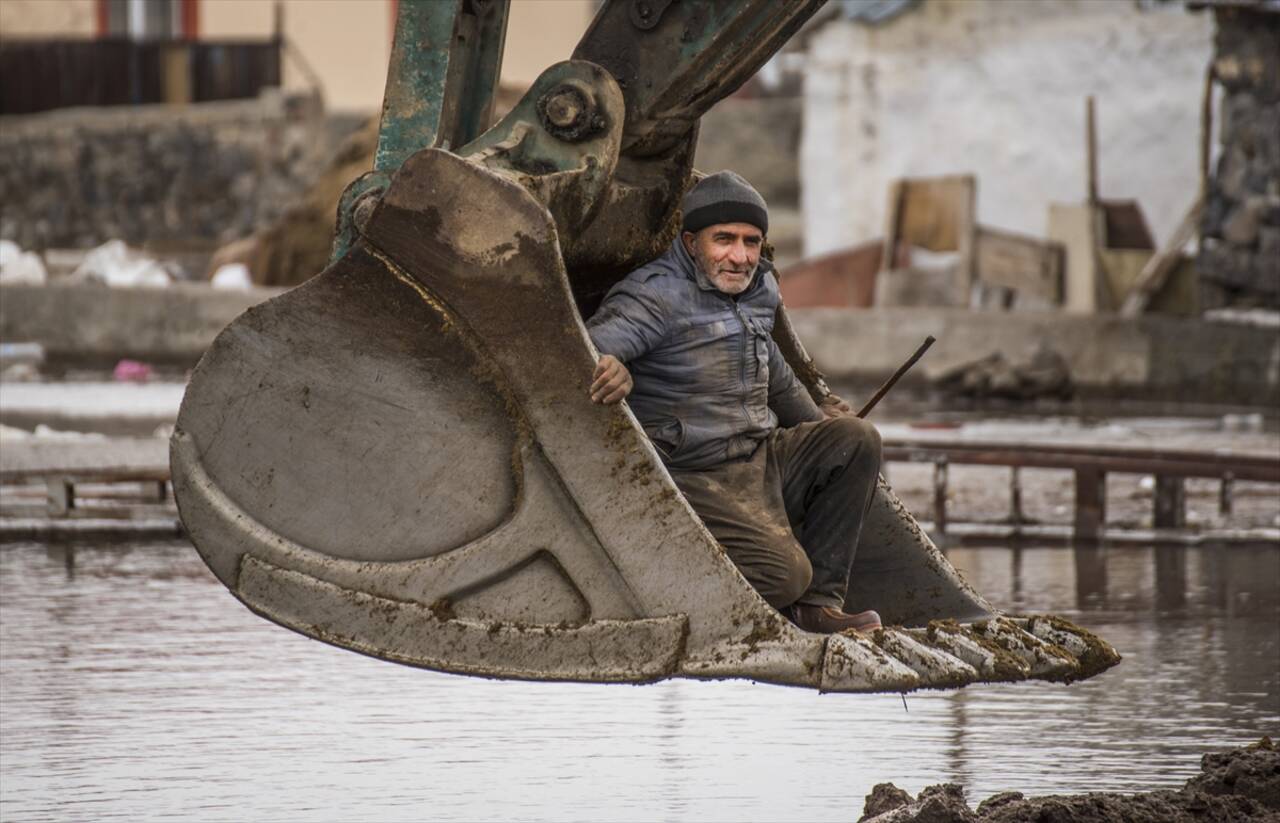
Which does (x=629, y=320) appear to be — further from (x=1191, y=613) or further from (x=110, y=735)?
(x=1191, y=613)

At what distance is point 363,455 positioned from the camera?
5207 millimetres

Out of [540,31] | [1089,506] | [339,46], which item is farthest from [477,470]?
[339,46]

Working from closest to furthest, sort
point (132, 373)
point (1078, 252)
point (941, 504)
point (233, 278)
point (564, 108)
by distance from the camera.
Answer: point (564, 108) < point (941, 504) < point (132, 373) < point (1078, 252) < point (233, 278)

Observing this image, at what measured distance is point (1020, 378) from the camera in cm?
1984

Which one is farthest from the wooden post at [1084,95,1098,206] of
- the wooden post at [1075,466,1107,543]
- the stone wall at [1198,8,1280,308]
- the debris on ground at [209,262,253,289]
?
the wooden post at [1075,466,1107,543]

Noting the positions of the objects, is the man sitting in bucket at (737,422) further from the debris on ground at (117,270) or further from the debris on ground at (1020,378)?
the debris on ground at (117,270)

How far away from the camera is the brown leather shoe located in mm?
5477

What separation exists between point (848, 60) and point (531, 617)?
23.9 m

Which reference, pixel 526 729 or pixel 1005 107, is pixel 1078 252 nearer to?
pixel 1005 107

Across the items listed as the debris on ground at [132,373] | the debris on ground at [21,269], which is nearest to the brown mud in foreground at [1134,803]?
the debris on ground at [132,373]

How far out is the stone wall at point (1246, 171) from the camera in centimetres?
1944

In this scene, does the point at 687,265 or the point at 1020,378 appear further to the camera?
the point at 1020,378

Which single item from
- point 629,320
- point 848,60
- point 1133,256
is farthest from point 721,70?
point 848,60

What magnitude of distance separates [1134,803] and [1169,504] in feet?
21.7
